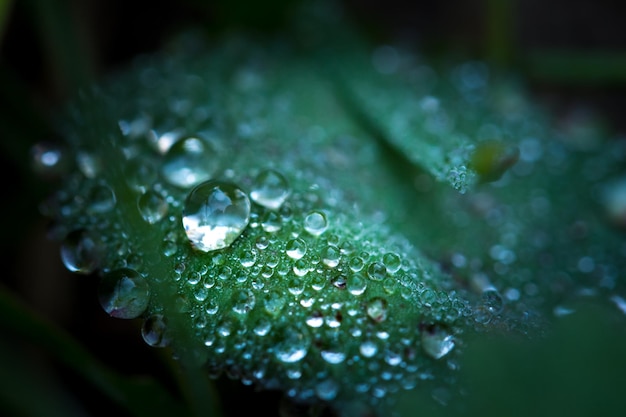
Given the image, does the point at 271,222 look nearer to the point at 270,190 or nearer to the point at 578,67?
the point at 270,190

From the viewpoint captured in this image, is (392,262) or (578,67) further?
(578,67)

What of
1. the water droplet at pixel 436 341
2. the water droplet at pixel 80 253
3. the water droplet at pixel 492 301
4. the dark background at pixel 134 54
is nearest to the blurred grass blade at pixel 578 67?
the dark background at pixel 134 54

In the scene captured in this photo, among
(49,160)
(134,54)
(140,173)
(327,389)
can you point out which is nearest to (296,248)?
(327,389)

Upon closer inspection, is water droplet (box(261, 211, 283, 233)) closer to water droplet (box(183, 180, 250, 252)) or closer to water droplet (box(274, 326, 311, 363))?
water droplet (box(183, 180, 250, 252))

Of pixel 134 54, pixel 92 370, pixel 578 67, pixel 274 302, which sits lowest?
pixel 92 370

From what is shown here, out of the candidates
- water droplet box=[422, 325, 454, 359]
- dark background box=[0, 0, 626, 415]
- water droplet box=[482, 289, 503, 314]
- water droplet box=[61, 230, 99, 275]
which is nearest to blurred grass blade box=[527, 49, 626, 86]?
dark background box=[0, 0, 626, 415]

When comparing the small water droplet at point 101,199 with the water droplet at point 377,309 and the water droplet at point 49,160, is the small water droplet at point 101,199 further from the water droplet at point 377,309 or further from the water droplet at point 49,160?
the water droplet at point 377,309
